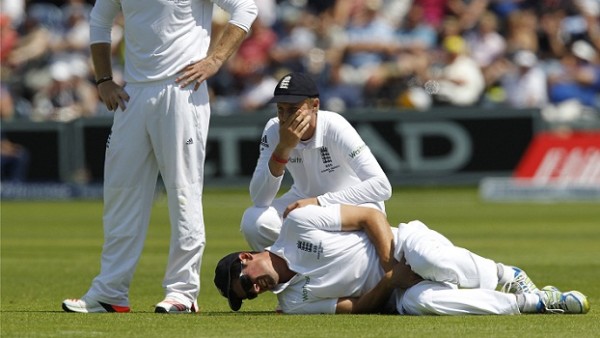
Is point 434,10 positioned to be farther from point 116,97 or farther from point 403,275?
point 403,275

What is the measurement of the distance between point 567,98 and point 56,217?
9023mm

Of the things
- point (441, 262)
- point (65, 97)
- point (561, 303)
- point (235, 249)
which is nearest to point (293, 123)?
point (441, 262)

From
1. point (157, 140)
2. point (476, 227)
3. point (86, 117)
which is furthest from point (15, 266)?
point (86, 117)

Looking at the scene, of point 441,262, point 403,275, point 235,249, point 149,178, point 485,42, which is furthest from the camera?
point 485,42

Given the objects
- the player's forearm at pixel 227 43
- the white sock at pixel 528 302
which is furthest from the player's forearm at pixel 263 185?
the white sock at pixel 528 302

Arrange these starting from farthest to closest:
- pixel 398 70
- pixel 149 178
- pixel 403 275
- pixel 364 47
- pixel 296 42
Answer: pixel 296 42
pixel 364 47
pixel 398 70
pixel 149 178
pixel 403 275

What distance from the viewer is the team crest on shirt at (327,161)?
8.02 metres

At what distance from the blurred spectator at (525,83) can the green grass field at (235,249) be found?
1.79m

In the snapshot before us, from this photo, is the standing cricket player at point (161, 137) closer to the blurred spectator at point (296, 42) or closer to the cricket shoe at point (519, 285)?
the cricket shoe at point (519, 285)

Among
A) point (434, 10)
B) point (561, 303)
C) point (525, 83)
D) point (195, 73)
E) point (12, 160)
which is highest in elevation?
point (195, 73)

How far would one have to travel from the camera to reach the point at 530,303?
7.55m

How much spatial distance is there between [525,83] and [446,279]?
15.4m

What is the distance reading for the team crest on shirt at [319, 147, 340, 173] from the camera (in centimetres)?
802

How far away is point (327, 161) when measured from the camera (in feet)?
26.5
